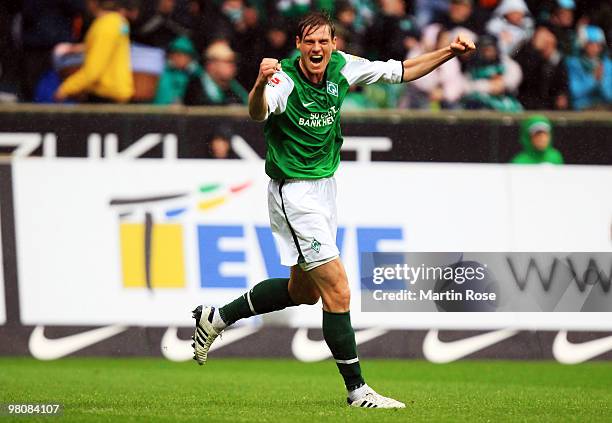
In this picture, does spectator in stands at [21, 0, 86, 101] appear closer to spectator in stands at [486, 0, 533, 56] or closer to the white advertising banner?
the white advertising banner

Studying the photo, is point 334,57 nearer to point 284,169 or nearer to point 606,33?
point 284,169

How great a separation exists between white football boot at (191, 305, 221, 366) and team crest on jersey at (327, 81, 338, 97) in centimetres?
181

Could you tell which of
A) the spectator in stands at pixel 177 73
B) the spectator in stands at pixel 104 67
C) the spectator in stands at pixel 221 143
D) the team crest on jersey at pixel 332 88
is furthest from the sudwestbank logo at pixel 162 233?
the team crest on jersey at pixel 332 88

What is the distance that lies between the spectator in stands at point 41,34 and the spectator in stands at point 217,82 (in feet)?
4.76

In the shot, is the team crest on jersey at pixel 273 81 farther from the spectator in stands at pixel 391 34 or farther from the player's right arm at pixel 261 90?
the spectator in stands at pixel 391 34

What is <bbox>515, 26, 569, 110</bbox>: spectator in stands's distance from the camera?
14500 millimetres

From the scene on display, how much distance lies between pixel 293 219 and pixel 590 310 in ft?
17.0

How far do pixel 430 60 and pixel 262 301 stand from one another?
6.55 ft

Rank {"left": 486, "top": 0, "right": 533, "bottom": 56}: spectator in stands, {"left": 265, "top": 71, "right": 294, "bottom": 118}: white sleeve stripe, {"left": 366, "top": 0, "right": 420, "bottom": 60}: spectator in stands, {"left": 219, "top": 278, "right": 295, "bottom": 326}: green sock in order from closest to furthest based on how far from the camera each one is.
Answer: {"left": 265, "top": 71, "right": 294, "bottom": 118}: white sleeve stripe
{"left": 219, "top": 278, "right": 295, "bottom": 326}: green sock
{"left": 366, "top": 0, "right": 420, "bottom": 60}: spectator in stands
{"left": 486, "top": 0, "right": 533, "bottom": 56}: spectator in stands

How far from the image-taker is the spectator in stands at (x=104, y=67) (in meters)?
13.5

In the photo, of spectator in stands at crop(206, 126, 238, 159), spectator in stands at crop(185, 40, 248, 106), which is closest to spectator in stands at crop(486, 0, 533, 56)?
spectator in stands at crop(185, 40, 248, 106)

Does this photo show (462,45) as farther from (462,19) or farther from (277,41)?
(462,19)

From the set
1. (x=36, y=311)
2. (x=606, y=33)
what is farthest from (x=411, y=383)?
(x=606, y=33)

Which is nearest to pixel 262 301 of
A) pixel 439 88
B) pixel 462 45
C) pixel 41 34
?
pixel 462 45
